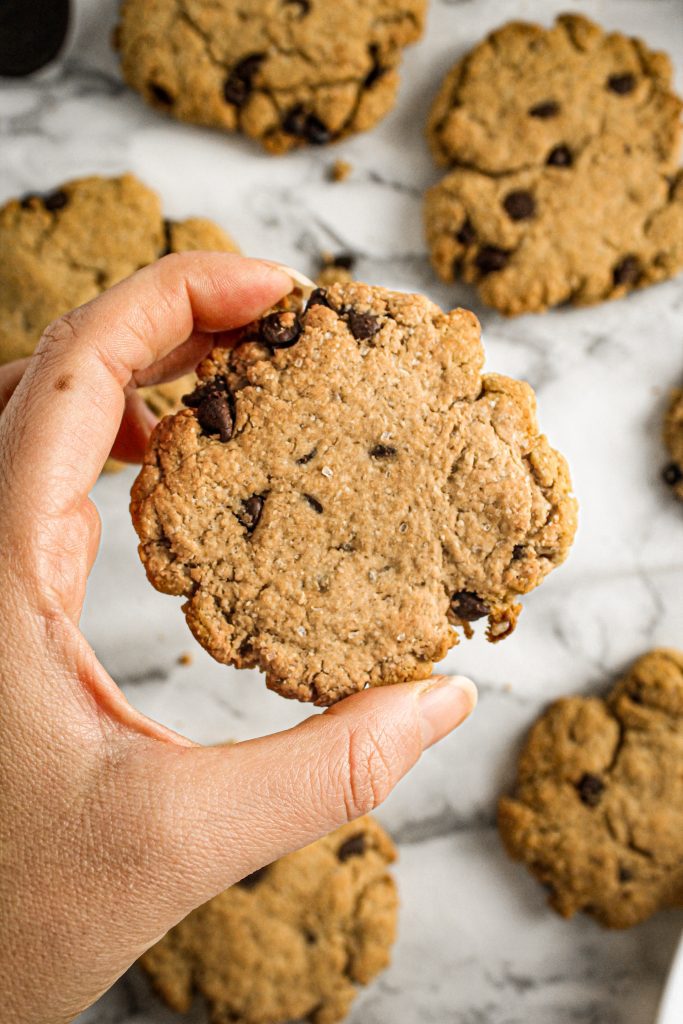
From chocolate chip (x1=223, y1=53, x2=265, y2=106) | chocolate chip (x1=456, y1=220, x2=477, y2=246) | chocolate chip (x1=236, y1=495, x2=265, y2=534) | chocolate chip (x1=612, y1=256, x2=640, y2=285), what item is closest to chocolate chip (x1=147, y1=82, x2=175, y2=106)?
chocolate chip (x1=223, y1=53, x2=265, y2=106)

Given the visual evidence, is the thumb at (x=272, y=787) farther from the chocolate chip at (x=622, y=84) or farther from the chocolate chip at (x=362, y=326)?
the chocolate chip at (x=622, y=84)

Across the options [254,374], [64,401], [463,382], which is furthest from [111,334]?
[463,382]

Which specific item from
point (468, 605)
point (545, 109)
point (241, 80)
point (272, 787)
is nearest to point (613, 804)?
point (468, 605)

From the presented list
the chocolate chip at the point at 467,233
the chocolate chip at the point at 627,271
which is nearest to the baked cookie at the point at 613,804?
the chocolate chip at the point at 627,271

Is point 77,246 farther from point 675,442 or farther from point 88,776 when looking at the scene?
point 675,442

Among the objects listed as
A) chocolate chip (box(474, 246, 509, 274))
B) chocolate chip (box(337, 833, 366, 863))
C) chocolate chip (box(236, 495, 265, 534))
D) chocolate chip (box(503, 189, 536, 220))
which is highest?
chocolate chip (box(503, 189, 536, 220))

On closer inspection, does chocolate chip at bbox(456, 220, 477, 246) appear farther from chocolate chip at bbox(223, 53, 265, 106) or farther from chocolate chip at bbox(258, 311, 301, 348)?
chocolate chip at bbox(258, 311, 301, 348)
